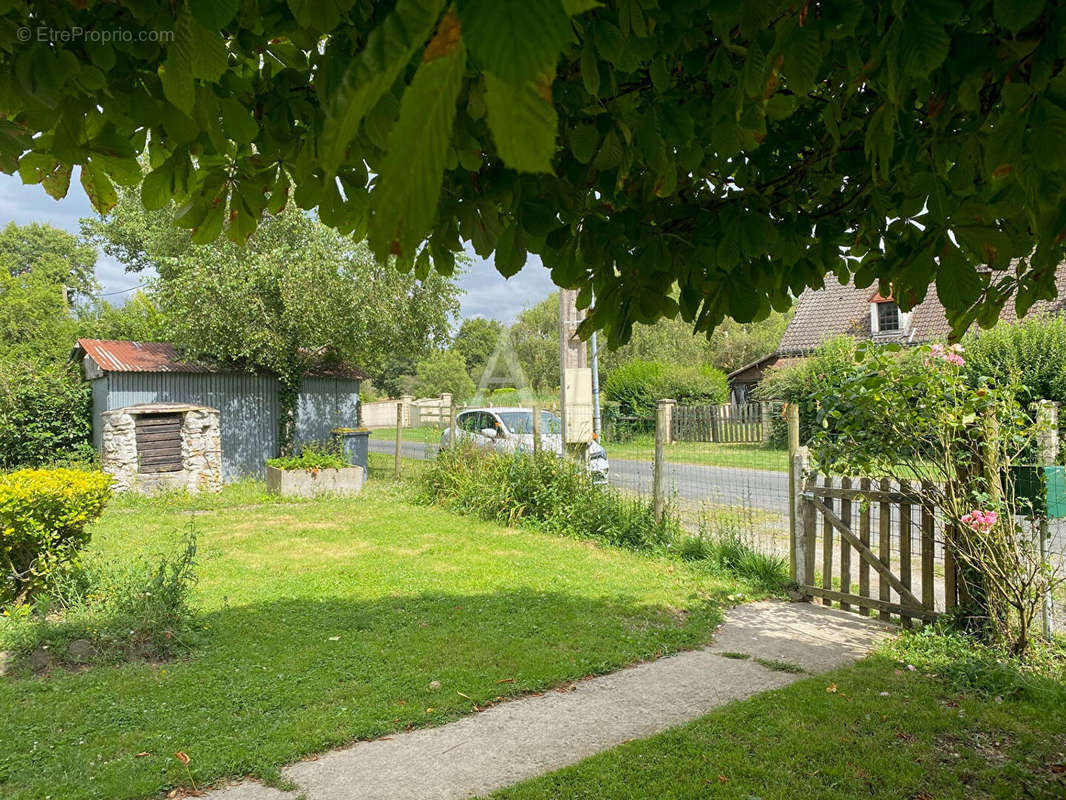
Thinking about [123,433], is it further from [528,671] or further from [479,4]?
[479,4]

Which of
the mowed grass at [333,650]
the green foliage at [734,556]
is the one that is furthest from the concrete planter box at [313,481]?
the green foliage at [734,556]

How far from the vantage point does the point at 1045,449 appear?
175 inches

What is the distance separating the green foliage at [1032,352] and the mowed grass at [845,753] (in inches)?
449

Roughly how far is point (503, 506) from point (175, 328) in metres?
8.10

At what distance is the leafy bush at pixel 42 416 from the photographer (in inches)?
488

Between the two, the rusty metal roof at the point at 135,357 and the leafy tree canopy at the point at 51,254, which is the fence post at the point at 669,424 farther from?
the leafy tree canopy at the point at 51,254

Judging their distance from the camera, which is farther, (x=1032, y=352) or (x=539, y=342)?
(x=539, y=342)

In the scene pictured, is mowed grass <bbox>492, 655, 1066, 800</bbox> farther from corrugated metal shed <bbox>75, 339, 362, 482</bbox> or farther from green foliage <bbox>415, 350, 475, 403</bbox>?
green foliage <bbox>415, 350, 475, 403</bbox>

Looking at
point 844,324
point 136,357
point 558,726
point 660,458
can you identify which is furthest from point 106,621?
point 844,324

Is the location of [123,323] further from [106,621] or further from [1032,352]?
[1032,352]

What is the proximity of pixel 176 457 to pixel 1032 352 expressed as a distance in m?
17.2

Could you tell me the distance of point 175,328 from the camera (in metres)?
13.0

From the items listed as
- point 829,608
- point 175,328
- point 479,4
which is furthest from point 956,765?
point 175,328

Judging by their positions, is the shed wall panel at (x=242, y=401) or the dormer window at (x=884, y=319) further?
the dormer window at (x=884, y=319)
